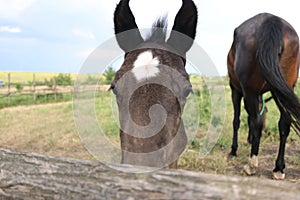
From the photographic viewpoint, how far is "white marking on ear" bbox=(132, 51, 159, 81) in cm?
231

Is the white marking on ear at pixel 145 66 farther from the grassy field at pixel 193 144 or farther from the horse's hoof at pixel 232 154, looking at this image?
the horse's hoof at pixel 232 154

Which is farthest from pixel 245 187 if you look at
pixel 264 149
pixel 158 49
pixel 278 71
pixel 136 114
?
pixel 264 149

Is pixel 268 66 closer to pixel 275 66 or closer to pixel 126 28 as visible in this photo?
pixel 275 66

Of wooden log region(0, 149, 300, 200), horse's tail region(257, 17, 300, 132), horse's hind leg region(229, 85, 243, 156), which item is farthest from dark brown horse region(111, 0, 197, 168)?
horse's hind leg region(229, 85, 243, 156)

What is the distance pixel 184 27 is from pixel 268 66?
4.96ft

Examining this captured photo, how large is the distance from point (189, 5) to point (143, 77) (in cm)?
88

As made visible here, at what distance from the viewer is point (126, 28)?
290 centimetres

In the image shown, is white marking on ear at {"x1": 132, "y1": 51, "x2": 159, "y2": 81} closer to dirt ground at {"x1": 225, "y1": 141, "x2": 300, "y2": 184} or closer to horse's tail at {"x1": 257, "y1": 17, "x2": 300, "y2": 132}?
horse's tail at {"x1": 257, "y1": 17, "x2": 300, "y2": 132}

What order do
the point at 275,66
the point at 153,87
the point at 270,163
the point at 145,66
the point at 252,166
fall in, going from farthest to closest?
the point at 270,163
the point at 252,166
the point at 275,66
the point at 145,66
the point at 153,87

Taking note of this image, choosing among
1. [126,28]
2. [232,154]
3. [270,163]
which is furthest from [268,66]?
[232,154]

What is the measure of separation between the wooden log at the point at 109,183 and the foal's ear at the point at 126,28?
146cm

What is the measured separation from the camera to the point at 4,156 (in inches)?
70.4

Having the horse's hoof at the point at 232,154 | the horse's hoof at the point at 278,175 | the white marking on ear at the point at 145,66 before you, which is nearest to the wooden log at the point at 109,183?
the white marking on ear at the point at 145,66

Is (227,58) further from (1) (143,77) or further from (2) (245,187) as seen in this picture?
(2) (245,187)
